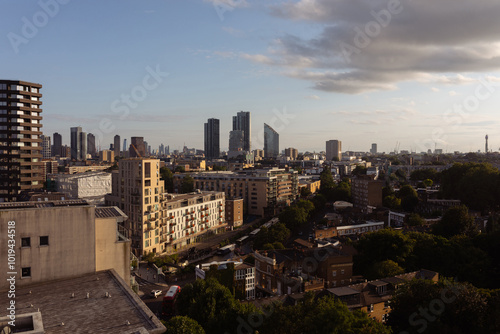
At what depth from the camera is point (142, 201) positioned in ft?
116

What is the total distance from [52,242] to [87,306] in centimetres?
248

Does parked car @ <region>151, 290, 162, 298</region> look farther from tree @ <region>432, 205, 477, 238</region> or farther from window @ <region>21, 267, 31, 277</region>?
tree @ <region>432, 205, 477, 238</region>

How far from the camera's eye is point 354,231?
1617 inches

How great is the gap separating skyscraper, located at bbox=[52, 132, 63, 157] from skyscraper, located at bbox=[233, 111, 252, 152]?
8261 cm

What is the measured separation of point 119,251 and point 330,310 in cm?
752

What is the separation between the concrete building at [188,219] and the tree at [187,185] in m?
14.2

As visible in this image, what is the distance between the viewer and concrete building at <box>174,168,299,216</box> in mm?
58000

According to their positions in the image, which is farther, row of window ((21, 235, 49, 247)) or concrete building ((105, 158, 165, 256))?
concrete building ((105, 158, 165, 256))

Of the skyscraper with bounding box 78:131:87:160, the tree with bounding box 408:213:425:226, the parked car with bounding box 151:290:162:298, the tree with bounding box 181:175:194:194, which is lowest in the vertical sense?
the parked car with bounding box 151:290:162:298

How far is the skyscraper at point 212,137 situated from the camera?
17588 centimetres

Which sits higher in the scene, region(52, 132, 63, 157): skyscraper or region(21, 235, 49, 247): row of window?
region(52, 132, 63, 157): skyscraper

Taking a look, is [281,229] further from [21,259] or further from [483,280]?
[21,259]

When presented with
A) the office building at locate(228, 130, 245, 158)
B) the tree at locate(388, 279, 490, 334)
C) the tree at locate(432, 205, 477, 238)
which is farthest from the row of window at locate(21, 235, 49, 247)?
the office building at locate(228, 130, 245, 158)

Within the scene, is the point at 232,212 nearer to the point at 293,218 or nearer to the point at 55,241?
the point at 293,218
